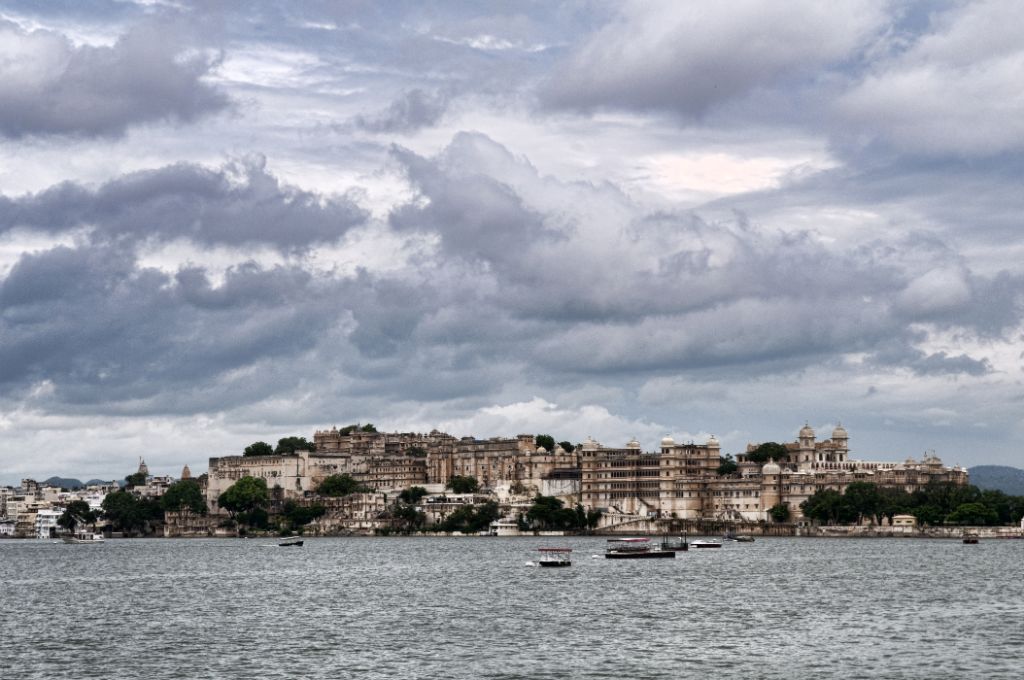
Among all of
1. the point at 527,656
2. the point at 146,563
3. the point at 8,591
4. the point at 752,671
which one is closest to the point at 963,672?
the point at 752,671

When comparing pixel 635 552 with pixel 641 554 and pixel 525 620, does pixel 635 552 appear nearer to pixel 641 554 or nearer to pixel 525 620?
pixel 641 554

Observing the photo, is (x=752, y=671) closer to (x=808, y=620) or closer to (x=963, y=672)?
(x=963, y=672)

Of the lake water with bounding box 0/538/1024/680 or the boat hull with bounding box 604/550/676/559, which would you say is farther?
the boat hull with bounding box 604/550/676/559

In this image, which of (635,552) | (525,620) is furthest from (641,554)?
(525,620)

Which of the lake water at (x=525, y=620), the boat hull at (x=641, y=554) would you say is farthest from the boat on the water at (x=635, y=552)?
the lake water at (x=525, y=620)

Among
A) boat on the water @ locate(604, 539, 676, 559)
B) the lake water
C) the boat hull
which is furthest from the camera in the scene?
boat on the water @ locate(604, 539, 676, 559)

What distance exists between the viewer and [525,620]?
255 feet

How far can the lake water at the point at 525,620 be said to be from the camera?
61031 millimetres

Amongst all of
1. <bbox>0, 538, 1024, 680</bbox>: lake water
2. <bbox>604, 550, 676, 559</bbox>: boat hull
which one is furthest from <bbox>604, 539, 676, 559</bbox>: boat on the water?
<bbox>0, 538, 1024, 680</bbox>: lake water

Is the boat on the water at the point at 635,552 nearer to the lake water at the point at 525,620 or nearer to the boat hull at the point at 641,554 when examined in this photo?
the boat hull at the point at 641,554

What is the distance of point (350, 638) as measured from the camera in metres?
70.2

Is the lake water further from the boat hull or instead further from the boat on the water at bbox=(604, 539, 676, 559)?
the boat on the water at bbox=(604, 539, 676, 559)

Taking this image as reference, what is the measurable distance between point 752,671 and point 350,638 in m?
18.4

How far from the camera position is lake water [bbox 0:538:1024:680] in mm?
61031
